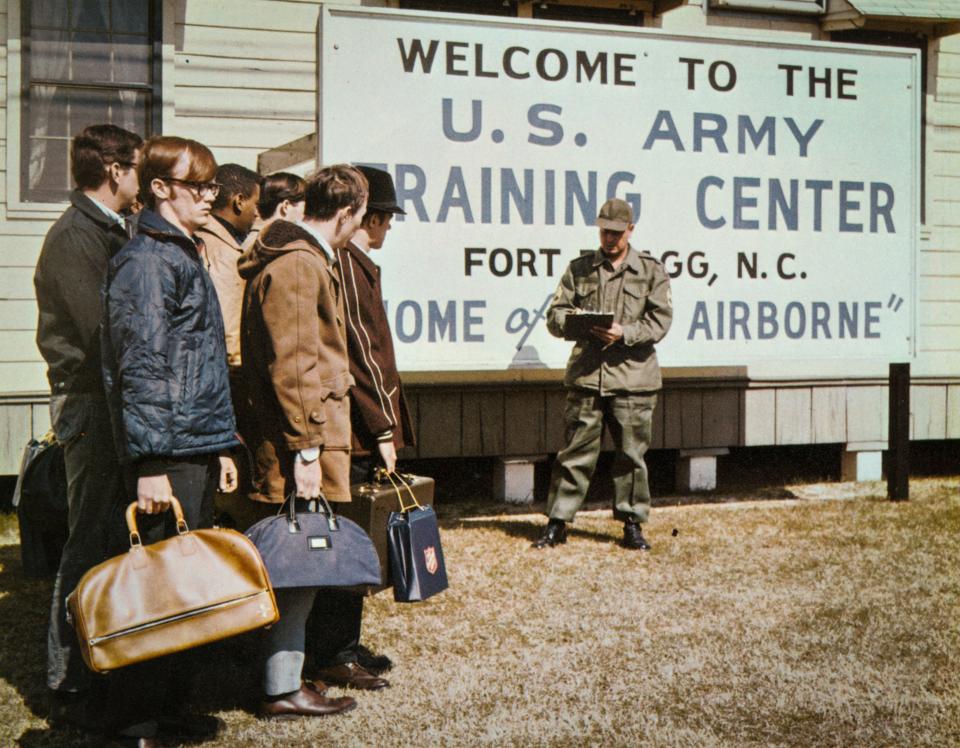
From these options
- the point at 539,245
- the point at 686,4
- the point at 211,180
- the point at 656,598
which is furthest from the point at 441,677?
the point at 686,4

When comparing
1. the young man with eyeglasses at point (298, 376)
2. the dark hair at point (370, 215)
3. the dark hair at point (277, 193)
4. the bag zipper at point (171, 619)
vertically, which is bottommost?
the bag zipper at point (171, 619)

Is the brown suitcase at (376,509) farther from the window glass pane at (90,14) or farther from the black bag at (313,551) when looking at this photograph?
the window glass pane at (90,14)

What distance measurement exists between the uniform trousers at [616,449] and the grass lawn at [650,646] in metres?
0.27

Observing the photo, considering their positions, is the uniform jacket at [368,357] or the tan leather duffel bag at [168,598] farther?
the uniform jacket at [368,357]

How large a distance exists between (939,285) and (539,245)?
3948mm

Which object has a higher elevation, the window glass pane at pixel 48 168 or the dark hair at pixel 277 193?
the window glass pane at pixel 48 168

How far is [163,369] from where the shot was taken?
11.7 feet

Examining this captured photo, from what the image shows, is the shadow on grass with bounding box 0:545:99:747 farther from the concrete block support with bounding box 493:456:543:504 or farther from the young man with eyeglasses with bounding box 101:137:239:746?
the concrete block support with bounding box 493:456:543:504

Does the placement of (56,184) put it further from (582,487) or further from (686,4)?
(686,4)

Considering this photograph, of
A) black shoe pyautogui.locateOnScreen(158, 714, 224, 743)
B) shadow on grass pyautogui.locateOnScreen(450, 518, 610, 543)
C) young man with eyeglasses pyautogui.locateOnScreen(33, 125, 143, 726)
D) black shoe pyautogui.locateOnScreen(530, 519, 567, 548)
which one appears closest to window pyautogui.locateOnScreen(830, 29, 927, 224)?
shadow on grass pyautogui.locateOnScreen(450, 518, 610, 543)

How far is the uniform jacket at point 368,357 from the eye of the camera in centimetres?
461

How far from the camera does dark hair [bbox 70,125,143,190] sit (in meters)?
4.33

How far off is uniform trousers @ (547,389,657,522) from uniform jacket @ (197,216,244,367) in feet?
8.47

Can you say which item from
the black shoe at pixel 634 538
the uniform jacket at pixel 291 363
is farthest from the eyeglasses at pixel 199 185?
the black shoe at pixel 634 538
